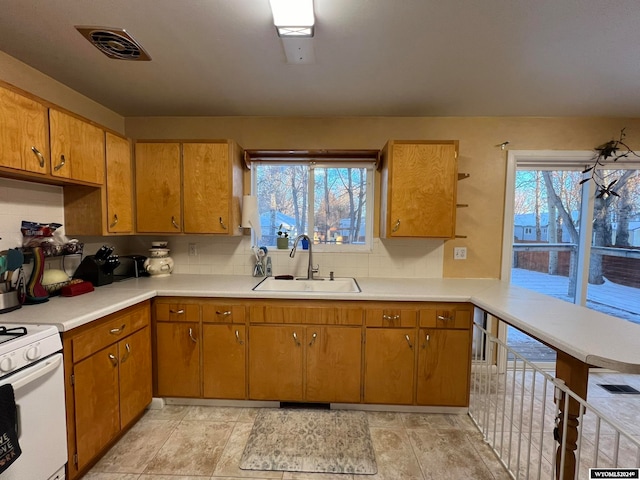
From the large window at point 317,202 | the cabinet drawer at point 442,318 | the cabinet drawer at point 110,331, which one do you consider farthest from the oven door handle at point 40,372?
the cabinet drawer at point 442,318

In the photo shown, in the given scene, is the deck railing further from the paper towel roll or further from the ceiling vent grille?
the ceiling vent grille

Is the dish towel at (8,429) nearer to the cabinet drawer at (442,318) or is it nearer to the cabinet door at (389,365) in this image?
the cabinet door at (389,365)

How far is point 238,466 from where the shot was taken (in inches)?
60.2

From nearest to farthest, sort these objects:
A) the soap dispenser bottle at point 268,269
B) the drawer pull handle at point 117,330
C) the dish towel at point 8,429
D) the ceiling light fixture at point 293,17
A: the dish towel at point 8,429, the ceiling light fixture at point 293,17, the drawer pull handle at point 117,330, the soap dispenser bottle at point 268,269

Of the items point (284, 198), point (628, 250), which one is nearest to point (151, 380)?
point (284, 198)

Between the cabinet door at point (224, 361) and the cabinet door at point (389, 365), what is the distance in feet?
2.97

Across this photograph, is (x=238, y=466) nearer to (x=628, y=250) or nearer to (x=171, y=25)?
(x=171, y=25)

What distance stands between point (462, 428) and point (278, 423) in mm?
1262

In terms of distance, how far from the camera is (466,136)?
2.43m

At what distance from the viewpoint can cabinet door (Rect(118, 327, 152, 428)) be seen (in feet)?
5.46

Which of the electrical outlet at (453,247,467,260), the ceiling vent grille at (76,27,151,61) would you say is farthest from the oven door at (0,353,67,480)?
the electrical outlet at (453,247,467,260)

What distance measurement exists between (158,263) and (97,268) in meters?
0.44

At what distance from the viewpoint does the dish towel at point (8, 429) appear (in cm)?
99

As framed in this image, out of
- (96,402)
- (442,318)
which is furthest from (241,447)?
(442,318)
